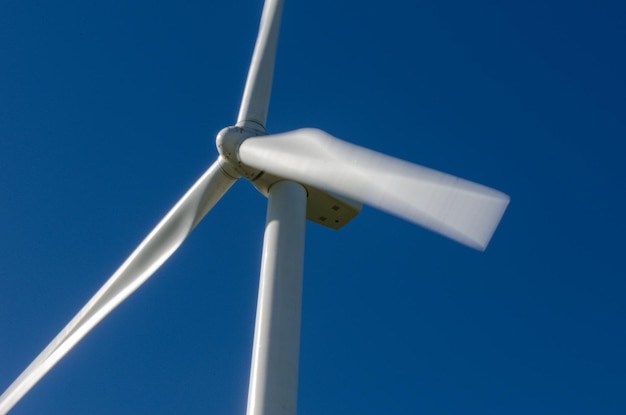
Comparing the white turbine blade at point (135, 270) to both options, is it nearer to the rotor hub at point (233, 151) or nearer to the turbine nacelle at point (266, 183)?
the rotor hub at point (233, 151)

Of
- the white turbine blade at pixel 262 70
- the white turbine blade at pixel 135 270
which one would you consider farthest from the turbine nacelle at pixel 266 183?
the white turbine blade at pixel 262 70

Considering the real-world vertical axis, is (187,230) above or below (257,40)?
below

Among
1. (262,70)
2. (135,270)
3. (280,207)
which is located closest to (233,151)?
(280,207)

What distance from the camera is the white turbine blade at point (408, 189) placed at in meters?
6.86

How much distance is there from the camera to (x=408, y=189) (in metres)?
7.33

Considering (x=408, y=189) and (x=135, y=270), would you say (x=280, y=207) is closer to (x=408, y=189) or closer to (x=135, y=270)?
(x=135, y=270)

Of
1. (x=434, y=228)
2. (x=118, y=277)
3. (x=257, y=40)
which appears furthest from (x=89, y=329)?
(x=434, y=228)

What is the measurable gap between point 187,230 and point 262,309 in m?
2.83

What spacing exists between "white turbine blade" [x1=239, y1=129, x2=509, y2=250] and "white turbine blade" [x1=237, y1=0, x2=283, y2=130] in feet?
14.6

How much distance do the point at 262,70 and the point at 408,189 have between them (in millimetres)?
7469

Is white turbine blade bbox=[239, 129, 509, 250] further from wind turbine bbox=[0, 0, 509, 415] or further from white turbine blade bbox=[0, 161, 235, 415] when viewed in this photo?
white turbine blade bbox=[0, 161, 235, 415]

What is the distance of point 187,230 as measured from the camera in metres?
12.5

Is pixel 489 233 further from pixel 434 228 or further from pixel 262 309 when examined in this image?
pixel 262 309

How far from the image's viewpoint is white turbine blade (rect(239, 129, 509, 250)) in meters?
6.86
